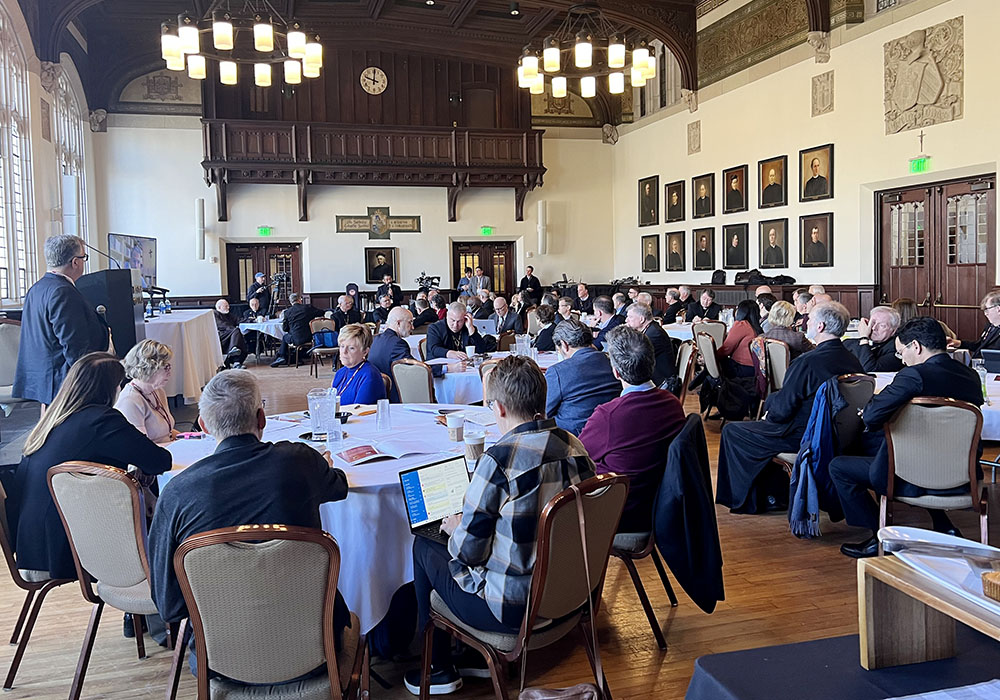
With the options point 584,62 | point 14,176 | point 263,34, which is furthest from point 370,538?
point 14,176

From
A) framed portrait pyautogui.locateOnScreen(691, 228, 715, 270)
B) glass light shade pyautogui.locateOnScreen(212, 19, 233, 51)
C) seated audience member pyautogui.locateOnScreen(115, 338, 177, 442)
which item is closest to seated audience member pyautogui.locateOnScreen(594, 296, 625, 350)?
seated audience member pyautogui.locateOnScreen(115, 338, 177, 442)

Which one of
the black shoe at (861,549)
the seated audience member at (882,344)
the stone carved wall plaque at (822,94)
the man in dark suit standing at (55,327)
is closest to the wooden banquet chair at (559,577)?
the black shoe at (861,549)

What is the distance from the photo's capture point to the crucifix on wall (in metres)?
19.0

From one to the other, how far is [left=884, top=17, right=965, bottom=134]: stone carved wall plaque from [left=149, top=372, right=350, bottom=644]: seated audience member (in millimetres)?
11257

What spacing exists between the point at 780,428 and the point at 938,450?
111 centimetres

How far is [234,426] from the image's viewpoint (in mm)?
2434

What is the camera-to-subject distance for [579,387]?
4.53 meters

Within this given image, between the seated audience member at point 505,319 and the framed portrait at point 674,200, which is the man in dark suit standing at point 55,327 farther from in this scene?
the framed portrait at point 674,200

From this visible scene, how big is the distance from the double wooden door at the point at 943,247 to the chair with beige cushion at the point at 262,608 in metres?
11.0

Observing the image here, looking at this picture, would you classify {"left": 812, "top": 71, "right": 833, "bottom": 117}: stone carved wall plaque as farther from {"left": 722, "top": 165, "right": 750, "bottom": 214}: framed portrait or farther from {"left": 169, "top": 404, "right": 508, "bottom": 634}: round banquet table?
{"left": 169, "top": 404, "right": 508, "bottom": 634}: round banquet table

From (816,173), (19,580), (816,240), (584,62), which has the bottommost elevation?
(19,580)

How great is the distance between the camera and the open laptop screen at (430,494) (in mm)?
2840

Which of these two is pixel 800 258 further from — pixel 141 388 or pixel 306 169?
pixel 141 388

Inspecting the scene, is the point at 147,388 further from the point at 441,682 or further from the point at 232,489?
the point at 441,682
